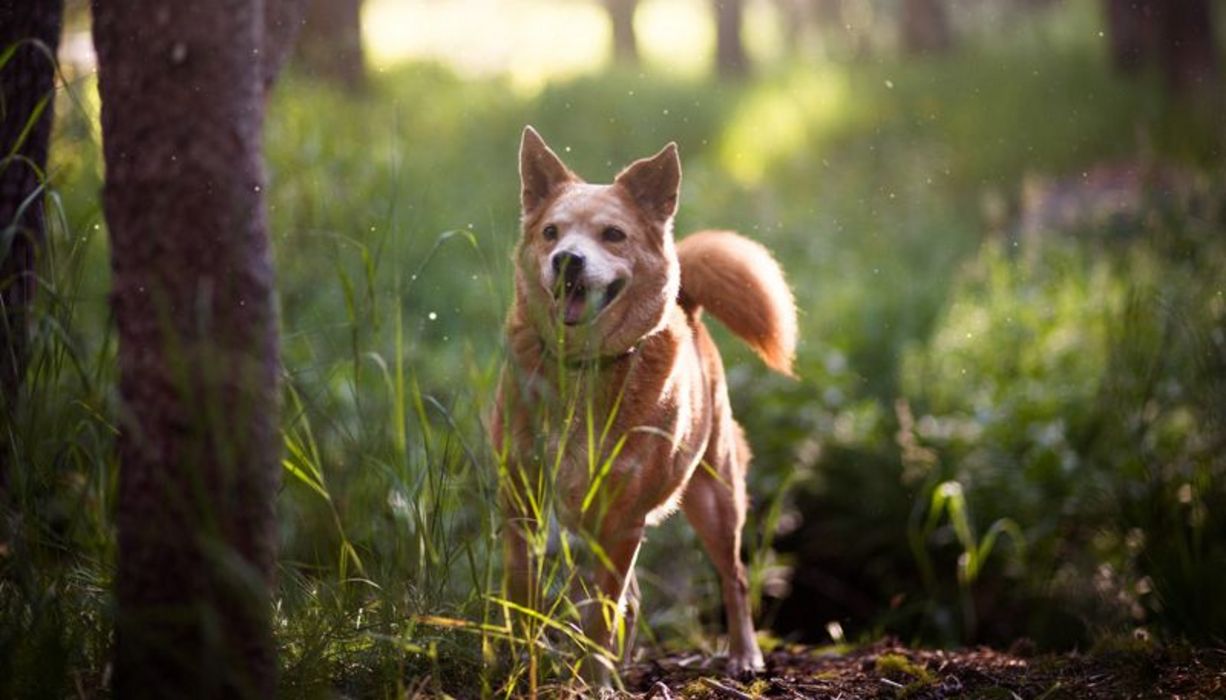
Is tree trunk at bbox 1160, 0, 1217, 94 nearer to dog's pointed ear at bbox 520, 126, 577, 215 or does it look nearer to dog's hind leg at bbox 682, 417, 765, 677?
dog's hind leg at bbox 682, 417, 765, 677

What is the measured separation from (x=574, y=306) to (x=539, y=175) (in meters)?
0.54

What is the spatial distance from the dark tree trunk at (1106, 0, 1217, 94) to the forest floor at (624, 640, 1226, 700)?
9.85 metres

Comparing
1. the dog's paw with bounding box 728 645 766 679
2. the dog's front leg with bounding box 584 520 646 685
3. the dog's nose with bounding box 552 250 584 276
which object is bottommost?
the dog's paw with bounding box 728 645 766 679

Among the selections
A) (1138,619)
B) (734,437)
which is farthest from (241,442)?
(1138,619)

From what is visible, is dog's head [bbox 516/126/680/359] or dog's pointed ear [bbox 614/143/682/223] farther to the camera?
dog's pointed ear [bbox 614/143/682/223]

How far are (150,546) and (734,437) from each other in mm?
2583

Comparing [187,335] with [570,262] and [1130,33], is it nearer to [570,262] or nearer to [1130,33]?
[570,262]

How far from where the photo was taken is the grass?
289cm

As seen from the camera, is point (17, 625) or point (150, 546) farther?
point (17, 625)

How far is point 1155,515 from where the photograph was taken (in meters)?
4.52

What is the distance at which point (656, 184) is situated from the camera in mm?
4039

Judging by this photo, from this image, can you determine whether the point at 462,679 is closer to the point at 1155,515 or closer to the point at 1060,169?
the point at 1155,515

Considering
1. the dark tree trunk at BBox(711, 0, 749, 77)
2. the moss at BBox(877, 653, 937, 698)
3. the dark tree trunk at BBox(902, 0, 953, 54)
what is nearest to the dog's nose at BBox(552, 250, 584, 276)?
the moss at BBox(877, 653, 937, 698)

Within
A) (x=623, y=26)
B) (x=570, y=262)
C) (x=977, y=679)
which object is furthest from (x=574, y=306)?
(x=623, y=26)
